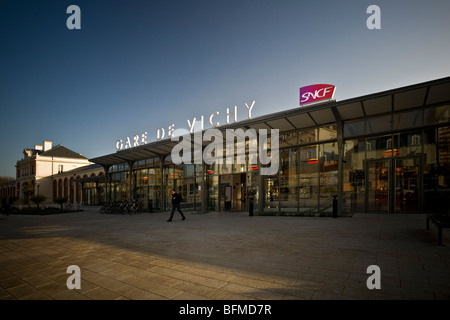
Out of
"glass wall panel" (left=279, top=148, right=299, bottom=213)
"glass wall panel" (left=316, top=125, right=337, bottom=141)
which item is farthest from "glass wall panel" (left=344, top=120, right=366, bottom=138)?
"glass wall panel" (left=279, top=148, right=299, bottom=213)

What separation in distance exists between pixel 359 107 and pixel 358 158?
276 cm

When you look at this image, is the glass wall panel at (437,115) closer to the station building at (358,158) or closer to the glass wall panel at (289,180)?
the station building at (358,158)

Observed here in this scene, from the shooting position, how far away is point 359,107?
11219mm

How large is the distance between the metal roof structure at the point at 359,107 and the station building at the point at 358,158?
0.04 meters

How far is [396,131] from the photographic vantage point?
11555 mm

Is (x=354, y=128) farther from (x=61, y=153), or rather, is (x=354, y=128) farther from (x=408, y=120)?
(x=61, y=153)

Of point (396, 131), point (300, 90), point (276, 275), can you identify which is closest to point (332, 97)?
point (300, 90)

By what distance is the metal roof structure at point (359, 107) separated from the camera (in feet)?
31.4

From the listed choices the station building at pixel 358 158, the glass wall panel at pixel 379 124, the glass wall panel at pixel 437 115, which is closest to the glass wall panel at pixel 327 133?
the station building at pixel 358 158

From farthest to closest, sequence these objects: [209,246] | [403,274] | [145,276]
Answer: [209,246] → [145,276] → [403,274]
